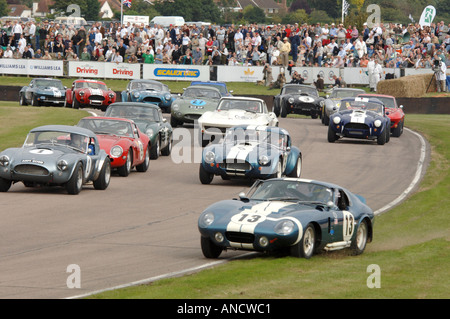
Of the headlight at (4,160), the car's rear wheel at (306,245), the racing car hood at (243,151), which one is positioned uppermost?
the car's rear wheel at (306,245)

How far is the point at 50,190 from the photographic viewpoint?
1753 cm

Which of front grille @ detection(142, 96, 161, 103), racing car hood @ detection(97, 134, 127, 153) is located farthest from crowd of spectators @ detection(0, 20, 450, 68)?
racing car hood @ detection(97, 134, 127, 153)

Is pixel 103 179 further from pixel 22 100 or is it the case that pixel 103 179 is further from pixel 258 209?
pixel 22 100

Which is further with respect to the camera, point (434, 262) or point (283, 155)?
point (283, 155)

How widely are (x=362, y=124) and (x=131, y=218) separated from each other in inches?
536

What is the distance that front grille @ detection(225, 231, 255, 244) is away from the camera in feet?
35.2

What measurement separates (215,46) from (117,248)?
3444 cm

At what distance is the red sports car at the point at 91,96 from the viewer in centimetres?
3456

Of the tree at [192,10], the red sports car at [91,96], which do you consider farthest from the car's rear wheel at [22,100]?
the tree at [192,10]

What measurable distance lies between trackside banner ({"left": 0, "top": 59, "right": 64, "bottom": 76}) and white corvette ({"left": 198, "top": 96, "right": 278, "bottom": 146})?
22.0 metres

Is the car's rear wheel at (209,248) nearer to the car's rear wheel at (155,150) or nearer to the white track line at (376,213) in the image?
the white track line at (376,213)

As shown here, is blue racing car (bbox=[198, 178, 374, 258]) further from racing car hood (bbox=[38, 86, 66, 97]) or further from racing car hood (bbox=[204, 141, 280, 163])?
racing car hood (bbox=[38, 86, 66, 97])
